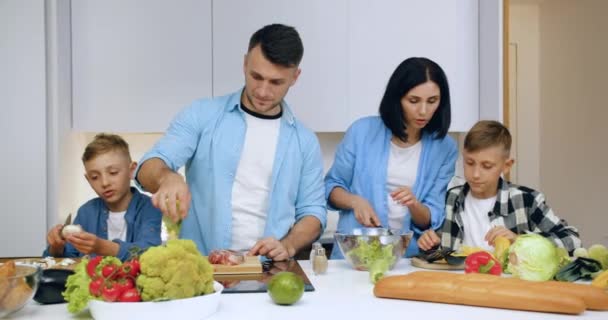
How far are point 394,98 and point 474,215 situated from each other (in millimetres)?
511

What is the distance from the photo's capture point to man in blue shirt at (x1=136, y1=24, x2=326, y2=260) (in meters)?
2.41

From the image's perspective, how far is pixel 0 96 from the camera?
3.31 m

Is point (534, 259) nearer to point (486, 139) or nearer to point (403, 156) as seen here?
point (486, 139)

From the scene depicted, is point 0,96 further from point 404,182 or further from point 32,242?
point 404,182

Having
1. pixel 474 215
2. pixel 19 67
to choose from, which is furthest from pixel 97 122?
pixel 474 215

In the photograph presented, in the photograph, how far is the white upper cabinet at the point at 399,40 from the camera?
151 inches

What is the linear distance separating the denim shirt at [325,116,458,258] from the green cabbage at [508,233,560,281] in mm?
740

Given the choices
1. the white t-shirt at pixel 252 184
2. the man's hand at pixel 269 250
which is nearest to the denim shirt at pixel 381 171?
the white t-shirt at pixel 252 184

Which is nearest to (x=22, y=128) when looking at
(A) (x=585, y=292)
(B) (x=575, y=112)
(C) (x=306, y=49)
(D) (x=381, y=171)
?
(C) (x=306, y=49)

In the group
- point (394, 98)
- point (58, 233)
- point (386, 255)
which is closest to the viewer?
point (386, 255)

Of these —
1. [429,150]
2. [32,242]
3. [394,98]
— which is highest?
[394,98]

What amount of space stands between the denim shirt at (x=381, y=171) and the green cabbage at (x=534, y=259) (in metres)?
0.74

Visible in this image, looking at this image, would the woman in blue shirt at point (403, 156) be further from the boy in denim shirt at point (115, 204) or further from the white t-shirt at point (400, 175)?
the boy in denim shirt at point (115, 204)

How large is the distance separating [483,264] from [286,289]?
0.61 metres
